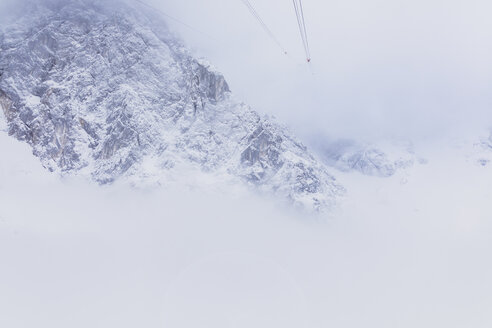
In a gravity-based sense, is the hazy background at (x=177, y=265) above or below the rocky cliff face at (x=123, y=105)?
below

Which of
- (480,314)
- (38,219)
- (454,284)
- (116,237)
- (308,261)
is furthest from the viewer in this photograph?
(454,284)

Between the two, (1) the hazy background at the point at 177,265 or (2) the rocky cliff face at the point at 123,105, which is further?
(2) the rocky cliff face at the point at 123,105

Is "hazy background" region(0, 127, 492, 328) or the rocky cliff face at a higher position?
the rocky cliff face

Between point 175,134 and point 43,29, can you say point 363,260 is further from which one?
point 43,29

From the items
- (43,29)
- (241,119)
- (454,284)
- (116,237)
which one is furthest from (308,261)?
(43,29)

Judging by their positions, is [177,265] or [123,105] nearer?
[177,265]

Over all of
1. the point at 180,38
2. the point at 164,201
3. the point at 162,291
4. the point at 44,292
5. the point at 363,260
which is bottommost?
the point at 44,292

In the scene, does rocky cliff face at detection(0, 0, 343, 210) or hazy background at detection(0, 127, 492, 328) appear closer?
hazy background at detection(0, 127, 492, 328)

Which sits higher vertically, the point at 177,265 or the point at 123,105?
the point at 123,105
